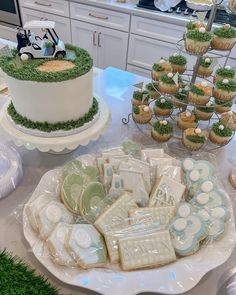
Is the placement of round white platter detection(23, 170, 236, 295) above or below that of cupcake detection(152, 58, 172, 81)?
below

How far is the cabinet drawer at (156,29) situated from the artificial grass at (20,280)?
183 centimetres

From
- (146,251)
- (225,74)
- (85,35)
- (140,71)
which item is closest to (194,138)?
(225,74)

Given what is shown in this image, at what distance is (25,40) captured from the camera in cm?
80

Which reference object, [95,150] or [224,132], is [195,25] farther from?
[95,150]

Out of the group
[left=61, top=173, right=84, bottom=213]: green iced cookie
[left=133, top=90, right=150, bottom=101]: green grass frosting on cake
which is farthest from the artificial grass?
[left=133, top=90, right=150, bottom=101]: green grass frosting on cake

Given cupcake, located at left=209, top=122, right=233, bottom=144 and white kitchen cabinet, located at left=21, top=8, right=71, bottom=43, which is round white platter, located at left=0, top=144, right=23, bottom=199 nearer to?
cupcake, located at left=209, top=122, right=233, bottom=144

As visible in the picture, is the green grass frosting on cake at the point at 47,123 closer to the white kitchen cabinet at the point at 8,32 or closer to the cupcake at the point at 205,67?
the cupcake at the point at 205,67

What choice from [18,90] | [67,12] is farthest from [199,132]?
[67,12]

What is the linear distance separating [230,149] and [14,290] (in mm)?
805

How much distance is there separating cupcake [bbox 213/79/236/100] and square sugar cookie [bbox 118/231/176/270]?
0.49 m

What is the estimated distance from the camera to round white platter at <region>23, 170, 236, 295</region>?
55cm

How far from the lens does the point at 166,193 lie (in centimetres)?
71

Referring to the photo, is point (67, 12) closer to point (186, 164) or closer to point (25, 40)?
point (25, 40)

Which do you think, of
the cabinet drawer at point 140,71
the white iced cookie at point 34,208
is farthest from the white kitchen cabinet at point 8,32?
the white iced cookie at point 34,208
